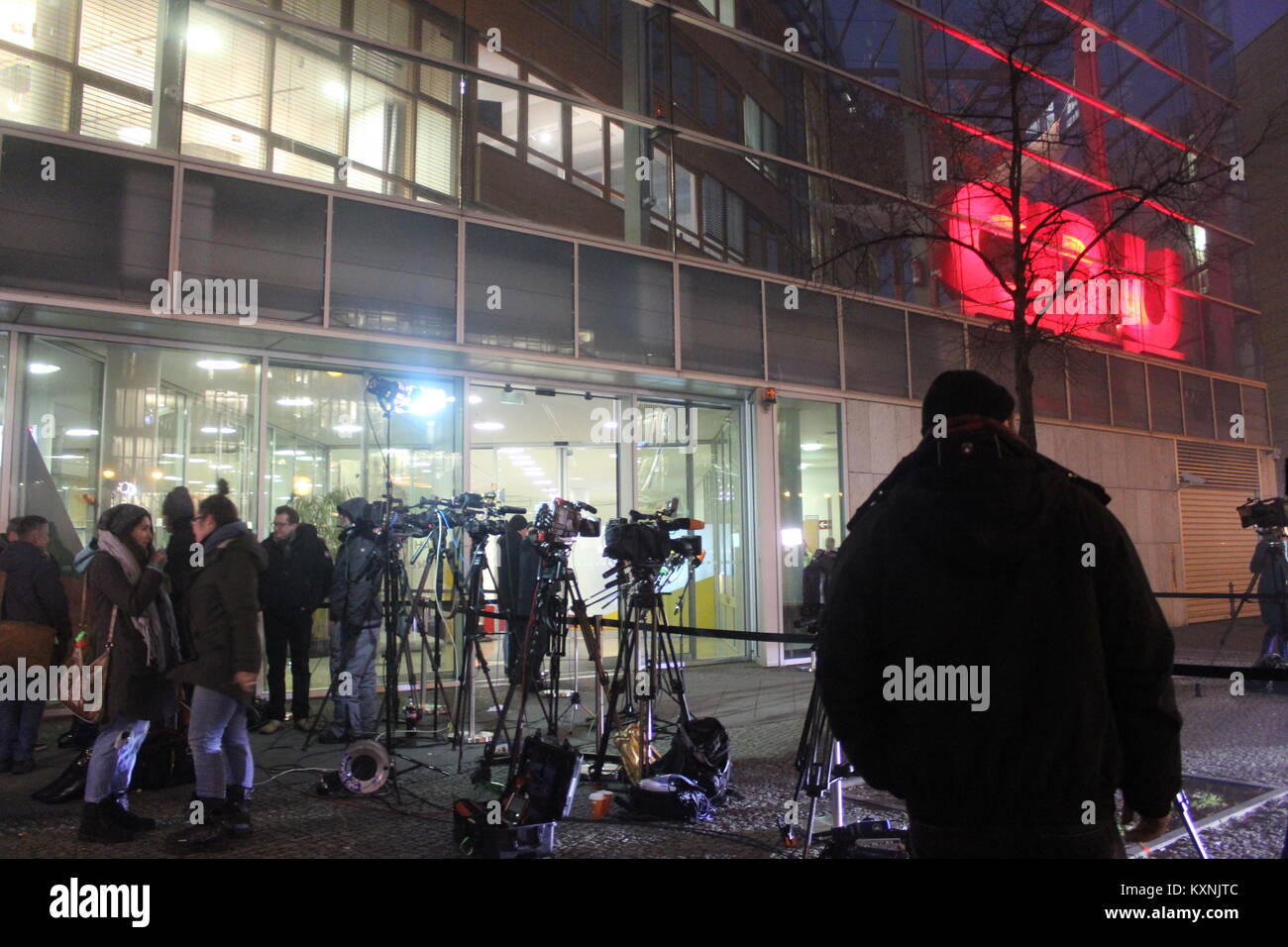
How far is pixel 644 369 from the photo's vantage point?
11.6 meters

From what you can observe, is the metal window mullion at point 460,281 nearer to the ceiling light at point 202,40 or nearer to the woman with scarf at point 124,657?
the ceiling light at point 202,40

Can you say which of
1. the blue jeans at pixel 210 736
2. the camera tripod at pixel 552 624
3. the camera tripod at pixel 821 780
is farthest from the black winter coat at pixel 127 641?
the camera tripod at pixel 821 780

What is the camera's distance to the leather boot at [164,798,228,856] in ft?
15.3

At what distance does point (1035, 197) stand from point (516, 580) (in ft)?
40.2

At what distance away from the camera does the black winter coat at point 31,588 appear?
669 centimetres

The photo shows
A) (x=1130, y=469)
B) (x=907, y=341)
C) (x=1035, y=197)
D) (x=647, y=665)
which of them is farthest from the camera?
(x=1130, y=469)

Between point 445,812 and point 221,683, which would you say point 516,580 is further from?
point 221,683

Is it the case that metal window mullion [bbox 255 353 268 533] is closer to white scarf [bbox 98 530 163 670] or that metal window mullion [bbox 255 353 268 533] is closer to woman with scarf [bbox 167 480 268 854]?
white scarf [bbox 98 530 163 670]

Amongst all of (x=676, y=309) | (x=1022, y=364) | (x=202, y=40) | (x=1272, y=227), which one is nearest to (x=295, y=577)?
(x=202, y=40)

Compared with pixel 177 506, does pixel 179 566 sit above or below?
below

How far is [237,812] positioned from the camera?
494cm
